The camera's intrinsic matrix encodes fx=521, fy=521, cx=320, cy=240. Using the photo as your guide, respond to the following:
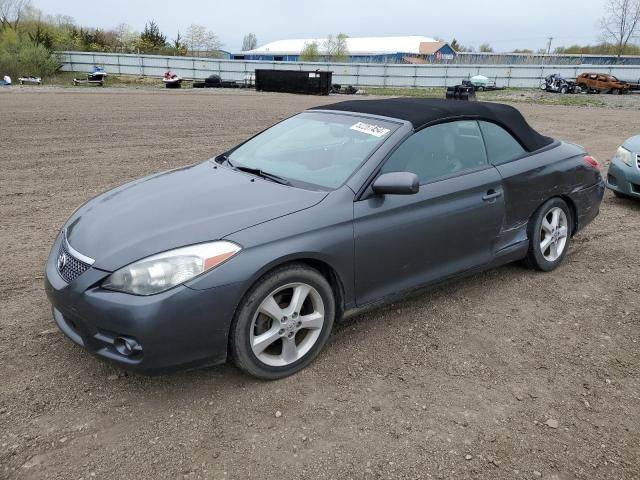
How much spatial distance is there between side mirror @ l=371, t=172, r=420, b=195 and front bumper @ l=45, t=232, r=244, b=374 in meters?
1.07

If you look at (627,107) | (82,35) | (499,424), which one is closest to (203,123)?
(499,424)

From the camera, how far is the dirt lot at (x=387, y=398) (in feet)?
7.98

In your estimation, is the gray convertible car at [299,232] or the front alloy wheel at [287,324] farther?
the front alloy wheel at [287,324]

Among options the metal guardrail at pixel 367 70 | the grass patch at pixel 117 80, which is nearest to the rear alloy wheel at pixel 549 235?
the grass patch at pixel 117 80

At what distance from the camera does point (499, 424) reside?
271 centimetres

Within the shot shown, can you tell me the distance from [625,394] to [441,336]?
3.62 feet

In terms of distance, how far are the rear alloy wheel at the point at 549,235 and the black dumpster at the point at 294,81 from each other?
28.7 meters

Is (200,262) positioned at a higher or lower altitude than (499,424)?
higher

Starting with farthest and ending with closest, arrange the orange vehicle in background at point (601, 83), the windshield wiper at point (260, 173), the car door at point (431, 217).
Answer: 1. the orange vehicle in background at point (601, 83)
2. the windshield wiper at point (260, 173)
3. the car door at point (431, 217)

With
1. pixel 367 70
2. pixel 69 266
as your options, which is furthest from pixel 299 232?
pixel 367 70

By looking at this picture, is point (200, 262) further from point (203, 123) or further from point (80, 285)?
point (203, 123)

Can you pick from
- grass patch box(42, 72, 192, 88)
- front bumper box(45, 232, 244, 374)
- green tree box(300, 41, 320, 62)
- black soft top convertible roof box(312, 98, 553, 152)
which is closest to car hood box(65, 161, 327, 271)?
front bumper box(45, 232, 244, 374)

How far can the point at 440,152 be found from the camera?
373cm

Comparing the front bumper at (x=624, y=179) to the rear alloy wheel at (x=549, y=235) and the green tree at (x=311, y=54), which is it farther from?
the green tree at (x=311, y=54)
